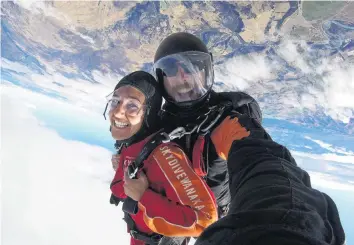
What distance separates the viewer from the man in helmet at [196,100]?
1.90 m

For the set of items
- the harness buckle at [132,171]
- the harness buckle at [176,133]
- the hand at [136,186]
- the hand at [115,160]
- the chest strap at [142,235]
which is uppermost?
the harness buckle at [176,133]

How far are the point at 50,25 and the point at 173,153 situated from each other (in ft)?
122

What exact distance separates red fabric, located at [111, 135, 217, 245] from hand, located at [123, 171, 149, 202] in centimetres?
5

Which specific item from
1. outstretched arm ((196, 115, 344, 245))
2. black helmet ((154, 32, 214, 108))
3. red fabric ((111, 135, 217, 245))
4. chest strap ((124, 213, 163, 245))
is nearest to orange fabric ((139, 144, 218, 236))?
red fabric ((111, 135, 217, 245))

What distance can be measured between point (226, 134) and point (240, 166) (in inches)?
23.4

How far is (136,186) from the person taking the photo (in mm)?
1820

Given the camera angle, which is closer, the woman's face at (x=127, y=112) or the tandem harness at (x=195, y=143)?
the tandem harness at (x=195, y=143)

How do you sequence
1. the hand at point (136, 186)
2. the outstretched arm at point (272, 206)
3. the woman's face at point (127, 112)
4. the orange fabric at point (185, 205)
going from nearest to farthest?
the outstretched arm at point (272, 206) → the orange fabric at point (185, 205) → the hand at point (136, 186) → the woman's face at point (127, 112)

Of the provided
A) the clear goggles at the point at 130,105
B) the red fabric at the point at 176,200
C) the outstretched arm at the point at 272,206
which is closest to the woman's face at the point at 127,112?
the clear goggles at the point at 130,105

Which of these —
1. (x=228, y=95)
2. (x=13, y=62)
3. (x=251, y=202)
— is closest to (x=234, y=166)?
(x=251, y=202)

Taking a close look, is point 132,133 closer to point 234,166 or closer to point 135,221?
point 135,221

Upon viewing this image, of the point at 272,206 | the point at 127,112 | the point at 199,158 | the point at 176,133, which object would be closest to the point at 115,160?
the point at 127,112

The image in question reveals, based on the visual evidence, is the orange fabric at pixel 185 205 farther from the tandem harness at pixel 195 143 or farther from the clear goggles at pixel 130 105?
the clear goggles at pixel 130 105

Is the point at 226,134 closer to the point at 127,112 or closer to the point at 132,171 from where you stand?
the point at 132,171
